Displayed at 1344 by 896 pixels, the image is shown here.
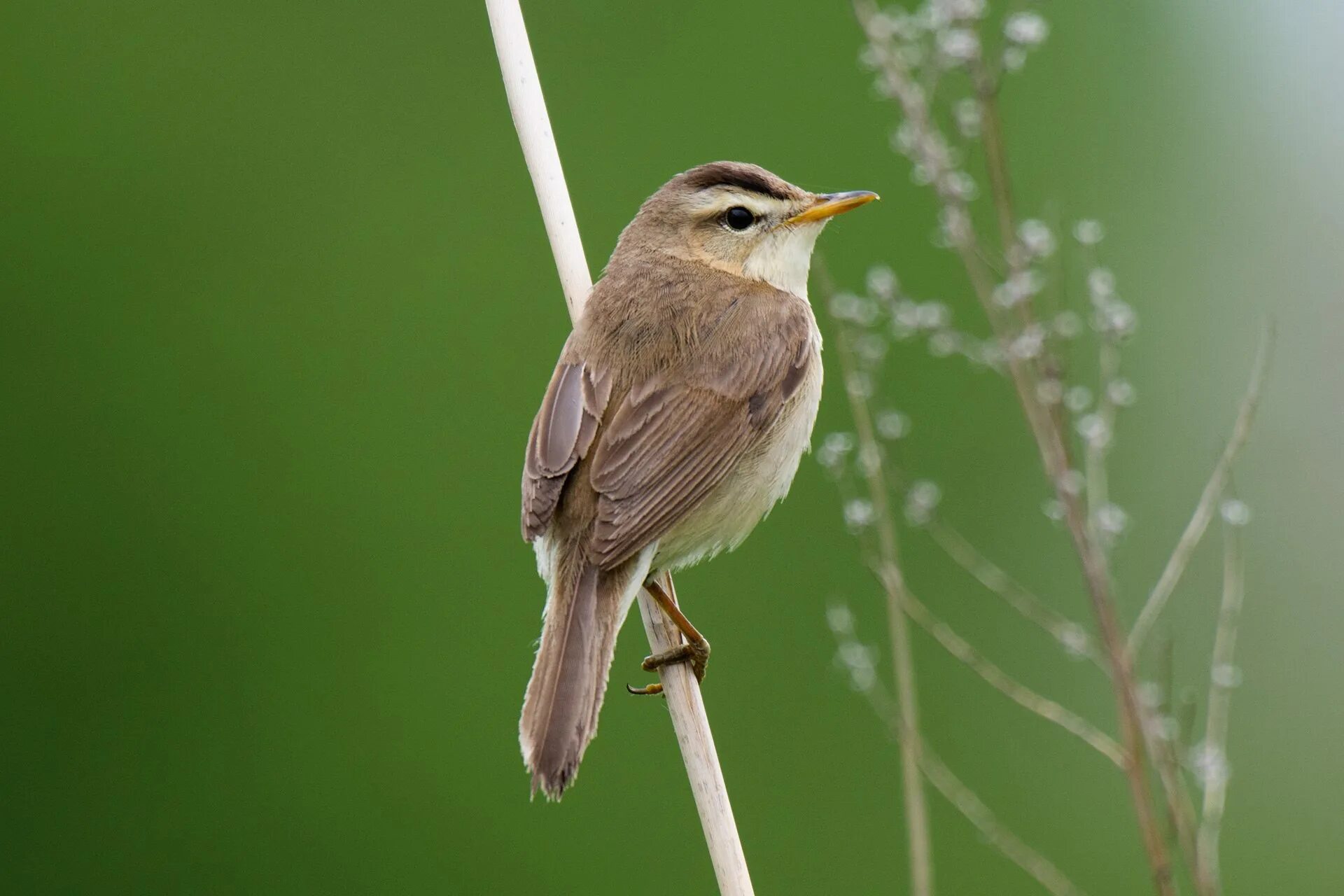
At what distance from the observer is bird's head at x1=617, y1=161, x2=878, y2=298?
344cm

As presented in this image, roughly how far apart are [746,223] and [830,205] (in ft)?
0.71

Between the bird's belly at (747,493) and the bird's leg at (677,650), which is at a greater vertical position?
the bird's belly at (747,493)

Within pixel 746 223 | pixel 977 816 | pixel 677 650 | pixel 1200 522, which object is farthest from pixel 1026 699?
pixel 746 223

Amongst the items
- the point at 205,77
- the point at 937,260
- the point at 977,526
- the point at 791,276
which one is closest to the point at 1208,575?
the point at 977,526

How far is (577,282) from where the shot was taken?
10.1ft

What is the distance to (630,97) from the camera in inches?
227

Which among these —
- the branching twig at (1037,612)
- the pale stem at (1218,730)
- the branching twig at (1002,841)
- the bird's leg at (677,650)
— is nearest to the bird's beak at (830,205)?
the branching twig at (1037,612)

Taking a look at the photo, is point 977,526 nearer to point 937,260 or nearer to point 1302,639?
point 937,260

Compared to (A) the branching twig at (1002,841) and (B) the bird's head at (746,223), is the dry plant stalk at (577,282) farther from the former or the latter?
(B) the bird's head at (746,223)

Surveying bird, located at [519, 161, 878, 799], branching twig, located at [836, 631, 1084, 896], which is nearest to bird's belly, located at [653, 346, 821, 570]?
bird, located at [519, 161, 878, 799]

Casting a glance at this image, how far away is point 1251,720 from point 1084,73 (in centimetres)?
258

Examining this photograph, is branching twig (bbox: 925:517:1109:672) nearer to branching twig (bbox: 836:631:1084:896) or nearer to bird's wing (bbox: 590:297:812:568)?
branching twig (bbox: 836:631:1084:896)

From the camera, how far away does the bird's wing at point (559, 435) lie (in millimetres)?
2887

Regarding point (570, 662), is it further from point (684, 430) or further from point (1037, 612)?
point (1037, 612)
